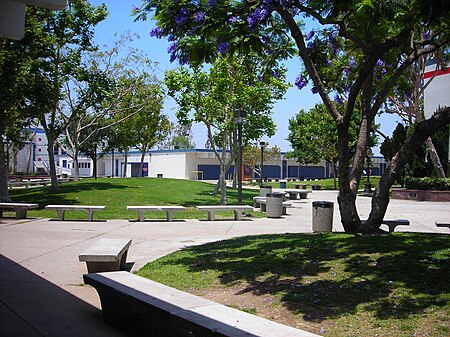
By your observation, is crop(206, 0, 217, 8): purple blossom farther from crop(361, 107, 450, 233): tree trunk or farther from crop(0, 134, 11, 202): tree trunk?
crop(0, 134, 11, 202): tree trunk

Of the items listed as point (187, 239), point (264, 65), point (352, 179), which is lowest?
point (187, 239)

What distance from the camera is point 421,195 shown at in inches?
1196

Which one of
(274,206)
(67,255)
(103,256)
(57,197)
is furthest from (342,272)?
(57,197)

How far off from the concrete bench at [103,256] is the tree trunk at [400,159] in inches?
177

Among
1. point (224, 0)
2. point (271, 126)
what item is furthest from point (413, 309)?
point (271, 126)

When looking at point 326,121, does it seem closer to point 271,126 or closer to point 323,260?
point 271,126

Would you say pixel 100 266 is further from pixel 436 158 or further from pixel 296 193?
pixel 436 158

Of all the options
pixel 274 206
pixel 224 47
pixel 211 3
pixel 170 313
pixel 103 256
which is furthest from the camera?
Answer: pixel 274 206

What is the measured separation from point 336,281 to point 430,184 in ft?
89.0

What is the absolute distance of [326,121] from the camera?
50.3 meters

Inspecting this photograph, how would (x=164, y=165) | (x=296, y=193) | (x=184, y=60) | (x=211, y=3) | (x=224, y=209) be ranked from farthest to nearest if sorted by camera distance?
(x=164, y=165) < (x=296, y=193) < (x=224, y=209) < (x=184, y=60) < (x=211, y=3)

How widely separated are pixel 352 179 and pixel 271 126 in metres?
24.0

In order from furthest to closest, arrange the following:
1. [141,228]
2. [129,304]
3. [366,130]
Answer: [141,228] < [366,130] < [129,304]

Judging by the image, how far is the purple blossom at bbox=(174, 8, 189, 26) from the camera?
873 centimetres
